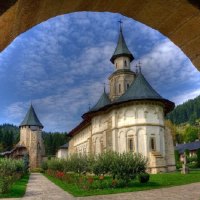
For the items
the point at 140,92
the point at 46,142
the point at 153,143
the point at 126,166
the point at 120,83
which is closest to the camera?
the point at 126,166

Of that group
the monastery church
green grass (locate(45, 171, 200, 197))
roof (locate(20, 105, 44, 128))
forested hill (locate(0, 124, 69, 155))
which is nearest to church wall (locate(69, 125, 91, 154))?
the monastery church

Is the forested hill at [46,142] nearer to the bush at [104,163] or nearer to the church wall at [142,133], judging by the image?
the church wall at [142,133]

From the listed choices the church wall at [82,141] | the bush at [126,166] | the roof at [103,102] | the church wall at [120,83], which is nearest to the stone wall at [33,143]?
the church wall at [82,141]

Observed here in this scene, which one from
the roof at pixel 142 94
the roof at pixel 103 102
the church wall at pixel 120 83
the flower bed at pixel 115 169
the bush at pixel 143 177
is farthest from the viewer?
the church wall at pixel 120 83

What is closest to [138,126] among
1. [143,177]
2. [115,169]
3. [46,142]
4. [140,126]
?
[140,126]

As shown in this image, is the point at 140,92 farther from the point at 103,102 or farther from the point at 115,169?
the point at 115,169

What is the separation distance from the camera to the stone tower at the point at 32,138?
227 feet

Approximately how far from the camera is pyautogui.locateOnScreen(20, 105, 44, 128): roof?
244ft

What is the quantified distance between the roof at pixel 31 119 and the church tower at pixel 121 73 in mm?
34271

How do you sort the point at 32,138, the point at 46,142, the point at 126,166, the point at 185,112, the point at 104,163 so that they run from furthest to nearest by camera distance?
the point at 185,112 < the point at 46,142 < the point at 32,138 < the point at 104,163 < the point at 126,166

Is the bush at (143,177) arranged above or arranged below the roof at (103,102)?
below

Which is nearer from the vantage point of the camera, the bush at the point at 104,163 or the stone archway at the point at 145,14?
the stone archway at the point at 145,14

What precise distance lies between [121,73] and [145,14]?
41.6 m

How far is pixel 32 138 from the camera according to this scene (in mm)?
71062
